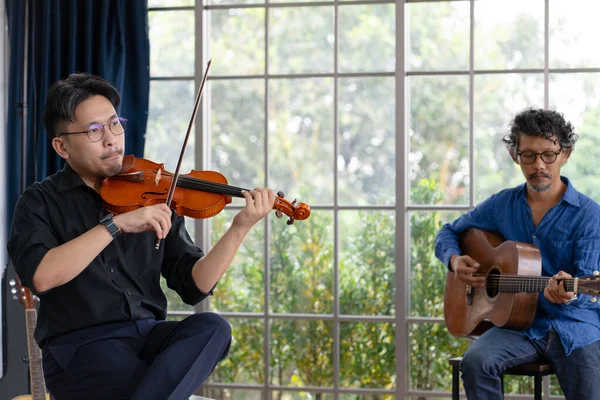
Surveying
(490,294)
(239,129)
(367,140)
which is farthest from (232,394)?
(490,294)

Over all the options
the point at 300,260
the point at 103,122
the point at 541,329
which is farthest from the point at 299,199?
the point at 103,122

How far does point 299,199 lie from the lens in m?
3.79

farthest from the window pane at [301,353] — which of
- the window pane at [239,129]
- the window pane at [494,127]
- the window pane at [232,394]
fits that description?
the window pane at [494,127]

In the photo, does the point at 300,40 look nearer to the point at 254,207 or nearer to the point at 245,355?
the point at 245,355

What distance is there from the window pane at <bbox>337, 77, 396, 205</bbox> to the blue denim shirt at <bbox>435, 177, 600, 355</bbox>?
79 cm

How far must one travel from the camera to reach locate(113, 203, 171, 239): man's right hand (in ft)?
6.69

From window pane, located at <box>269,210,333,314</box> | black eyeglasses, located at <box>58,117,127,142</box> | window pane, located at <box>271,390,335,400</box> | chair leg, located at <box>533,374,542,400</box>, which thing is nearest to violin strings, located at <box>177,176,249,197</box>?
black eyeglasses, located at <box>58,117,127,142</box>

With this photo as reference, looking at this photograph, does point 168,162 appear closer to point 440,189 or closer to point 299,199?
point 299,199

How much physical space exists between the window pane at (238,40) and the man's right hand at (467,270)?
136 centimetres

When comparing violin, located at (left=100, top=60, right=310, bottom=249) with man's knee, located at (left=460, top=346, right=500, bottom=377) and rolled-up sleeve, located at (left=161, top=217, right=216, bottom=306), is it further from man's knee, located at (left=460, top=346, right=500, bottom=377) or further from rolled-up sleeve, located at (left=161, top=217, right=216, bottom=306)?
man's knee, located at (left=460, top=346, right=500, bottom=377)

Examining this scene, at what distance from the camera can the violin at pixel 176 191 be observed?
7.43ft

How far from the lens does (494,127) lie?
363 cm

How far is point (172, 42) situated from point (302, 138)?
0.76 meters

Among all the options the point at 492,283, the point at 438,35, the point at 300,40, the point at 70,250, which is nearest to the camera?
the point at 70,250
